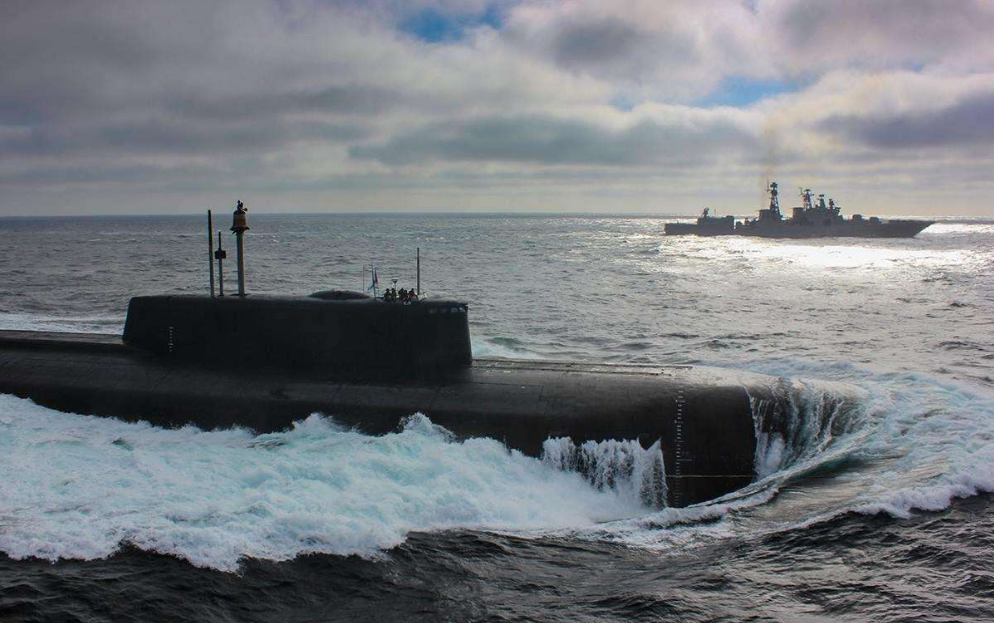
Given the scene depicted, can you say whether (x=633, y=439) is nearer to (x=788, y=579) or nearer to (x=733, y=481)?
(x=733, y=481)

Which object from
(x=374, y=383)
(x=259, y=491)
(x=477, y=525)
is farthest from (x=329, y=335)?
(x=477, y=525)

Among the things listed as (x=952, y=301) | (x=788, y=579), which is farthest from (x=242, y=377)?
(x=952, y=301)

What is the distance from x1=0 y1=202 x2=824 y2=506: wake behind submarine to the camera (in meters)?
11.9

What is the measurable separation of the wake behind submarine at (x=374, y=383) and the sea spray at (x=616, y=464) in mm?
56

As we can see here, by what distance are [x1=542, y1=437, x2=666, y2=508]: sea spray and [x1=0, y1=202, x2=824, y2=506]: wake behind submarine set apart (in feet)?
0.18

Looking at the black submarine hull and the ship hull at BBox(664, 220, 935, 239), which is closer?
the black submarine hull

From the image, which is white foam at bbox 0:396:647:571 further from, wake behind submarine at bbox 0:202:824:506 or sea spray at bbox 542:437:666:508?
wake behind submarine at bbox 0:202:824:506

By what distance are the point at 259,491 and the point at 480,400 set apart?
149 inches

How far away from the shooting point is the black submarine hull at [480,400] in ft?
38.7

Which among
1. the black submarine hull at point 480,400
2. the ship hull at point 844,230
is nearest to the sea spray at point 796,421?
the black submarine hull at point 480,400

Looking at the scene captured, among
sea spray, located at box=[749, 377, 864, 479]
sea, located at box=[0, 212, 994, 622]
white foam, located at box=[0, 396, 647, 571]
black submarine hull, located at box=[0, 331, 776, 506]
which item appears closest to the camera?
sea, located at box=[0, 212, 994, 622]

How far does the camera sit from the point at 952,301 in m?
34.7

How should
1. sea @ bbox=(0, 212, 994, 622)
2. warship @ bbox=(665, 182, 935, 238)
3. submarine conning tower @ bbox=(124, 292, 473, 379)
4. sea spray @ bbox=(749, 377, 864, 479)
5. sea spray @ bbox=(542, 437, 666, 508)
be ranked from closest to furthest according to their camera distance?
sea @ bbox=(0, 212, 994, 622)
sea spray @ bbox=(542, 437, 666, 508)
sea spray @ bbox=(749, 377, 864, 479)
submarine conning tower @ bbox=(124, 292, 473, 379)
warship @ bbox=(665, 182, 935, 238)

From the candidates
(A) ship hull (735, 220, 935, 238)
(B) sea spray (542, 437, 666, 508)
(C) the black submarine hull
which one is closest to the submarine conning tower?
(C) the black submarine hull
